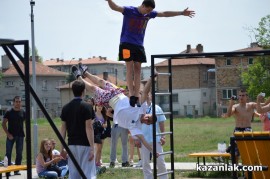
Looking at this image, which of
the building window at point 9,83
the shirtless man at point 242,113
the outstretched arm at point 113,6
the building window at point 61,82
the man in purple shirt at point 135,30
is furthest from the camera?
the building window at point 61,82

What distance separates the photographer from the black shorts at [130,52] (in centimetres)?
908

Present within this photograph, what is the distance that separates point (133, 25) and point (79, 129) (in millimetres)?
1699

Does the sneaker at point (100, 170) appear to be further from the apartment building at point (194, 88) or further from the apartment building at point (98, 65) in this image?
the apartment building at point (98, 65)

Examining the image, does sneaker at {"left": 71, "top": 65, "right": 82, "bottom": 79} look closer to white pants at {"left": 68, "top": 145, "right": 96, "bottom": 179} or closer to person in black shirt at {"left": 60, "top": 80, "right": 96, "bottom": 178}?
person in black shirt at {"left": 60, "top": 80, "right": 96, "bottom": 178}

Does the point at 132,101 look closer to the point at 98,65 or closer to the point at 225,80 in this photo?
the point at 225,80

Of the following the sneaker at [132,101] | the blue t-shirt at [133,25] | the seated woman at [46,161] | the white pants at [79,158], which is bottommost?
the seated woman at [46,161]

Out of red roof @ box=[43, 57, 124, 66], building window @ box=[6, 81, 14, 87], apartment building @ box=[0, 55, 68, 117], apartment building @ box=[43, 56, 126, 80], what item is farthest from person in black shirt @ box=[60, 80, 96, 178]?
red roof @ box=[43, 57, 124, 66]

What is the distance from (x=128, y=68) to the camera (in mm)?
9266

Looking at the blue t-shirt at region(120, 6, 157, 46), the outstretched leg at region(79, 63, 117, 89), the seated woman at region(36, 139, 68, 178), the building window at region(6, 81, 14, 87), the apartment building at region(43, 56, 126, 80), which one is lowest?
the seated woman at region(36, 139, 68, 178)

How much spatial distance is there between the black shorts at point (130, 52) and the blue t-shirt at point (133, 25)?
0.21ft

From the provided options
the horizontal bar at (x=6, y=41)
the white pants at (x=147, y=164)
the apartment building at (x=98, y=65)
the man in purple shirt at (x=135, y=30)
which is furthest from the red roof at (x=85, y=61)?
the horizontal bar at (x=6, y=41)

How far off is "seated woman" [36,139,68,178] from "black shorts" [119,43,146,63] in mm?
4328

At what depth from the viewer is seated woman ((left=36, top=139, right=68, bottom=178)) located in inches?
506

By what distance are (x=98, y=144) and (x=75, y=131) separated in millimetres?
5518
